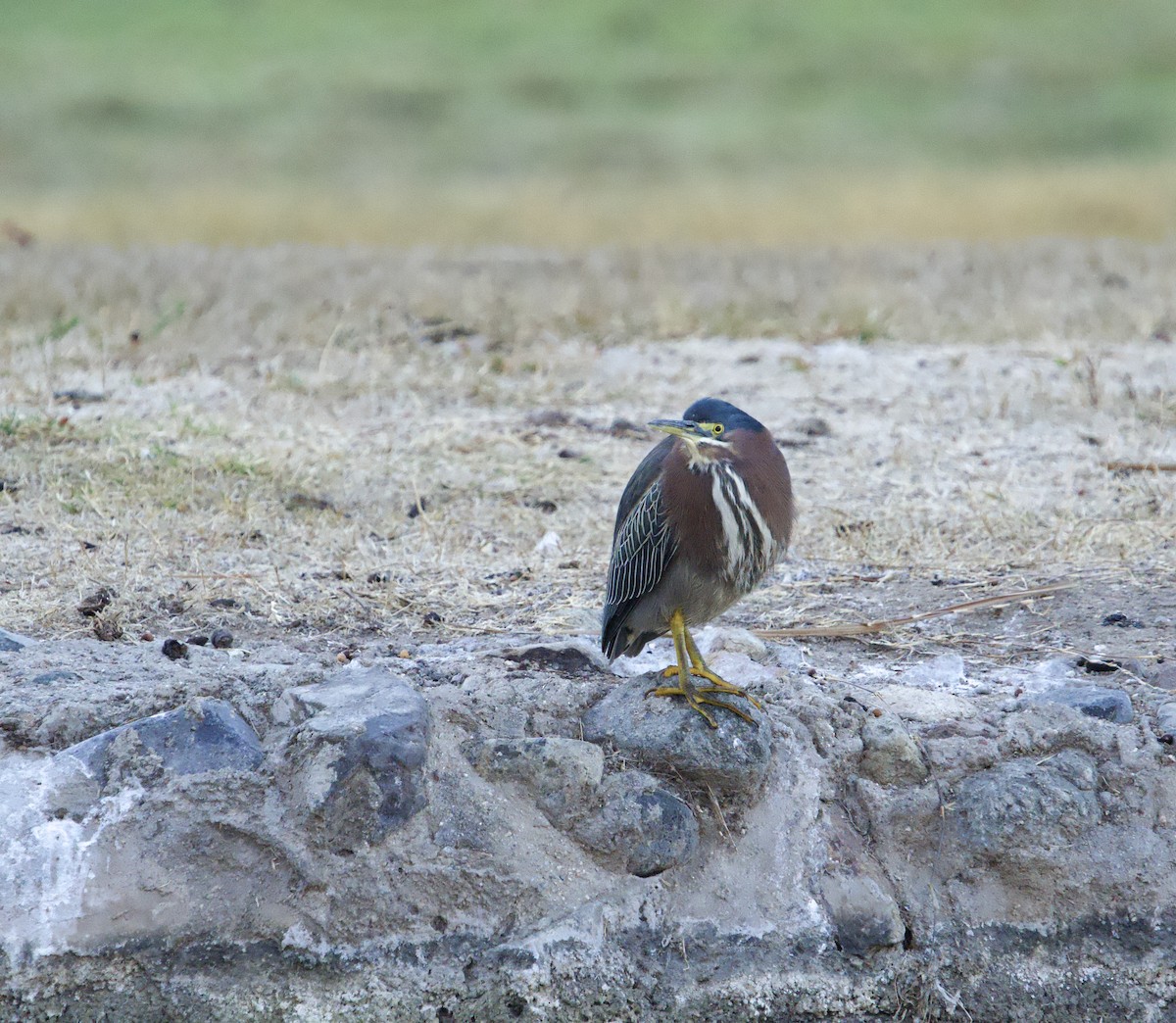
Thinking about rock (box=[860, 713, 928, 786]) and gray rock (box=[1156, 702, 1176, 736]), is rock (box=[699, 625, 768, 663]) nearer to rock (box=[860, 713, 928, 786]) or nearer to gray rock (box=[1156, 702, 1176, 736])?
rock (box=[860, 713, 928, 786])

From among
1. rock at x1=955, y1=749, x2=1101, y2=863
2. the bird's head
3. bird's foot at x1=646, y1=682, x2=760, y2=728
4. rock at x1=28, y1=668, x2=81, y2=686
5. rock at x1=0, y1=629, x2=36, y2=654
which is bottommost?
rock at x1=955, y1=749, x2=1101, y2=863

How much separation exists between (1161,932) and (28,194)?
1997 centimetres

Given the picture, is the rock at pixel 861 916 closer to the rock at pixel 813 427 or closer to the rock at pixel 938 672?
the rock at pixel 938 672

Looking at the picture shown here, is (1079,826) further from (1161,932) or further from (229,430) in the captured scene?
(229,430)

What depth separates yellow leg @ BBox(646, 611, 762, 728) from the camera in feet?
11.0

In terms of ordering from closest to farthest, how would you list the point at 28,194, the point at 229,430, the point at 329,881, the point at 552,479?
the point at 329,881, the point at 552,479, the point at 229,430, the point at 28,194

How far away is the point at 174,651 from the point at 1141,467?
4017mm

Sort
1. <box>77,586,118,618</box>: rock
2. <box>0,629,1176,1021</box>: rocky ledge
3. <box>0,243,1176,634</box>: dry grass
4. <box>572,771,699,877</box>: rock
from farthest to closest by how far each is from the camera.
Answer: <box>0,243,1176,634</box>: dry grass → <box>77,586,118,618</box>: rock → <box>572,771,699,877</box>: rock → <box>0,629,1176,1021</box>: rocky ledge

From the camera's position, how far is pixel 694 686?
3.45 meters

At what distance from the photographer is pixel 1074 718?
3527 mm

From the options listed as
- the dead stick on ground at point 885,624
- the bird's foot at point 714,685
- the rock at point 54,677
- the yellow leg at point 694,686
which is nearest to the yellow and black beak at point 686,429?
the yellow leg at point 694,686

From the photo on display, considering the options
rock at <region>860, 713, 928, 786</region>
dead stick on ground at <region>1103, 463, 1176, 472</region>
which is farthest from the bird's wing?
dead stick on ground at <region>1103, 463, 1176, 472</region>

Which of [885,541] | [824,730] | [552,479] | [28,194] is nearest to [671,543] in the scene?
[824,730]

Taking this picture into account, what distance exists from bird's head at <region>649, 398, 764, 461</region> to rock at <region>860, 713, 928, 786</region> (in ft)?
2.75
